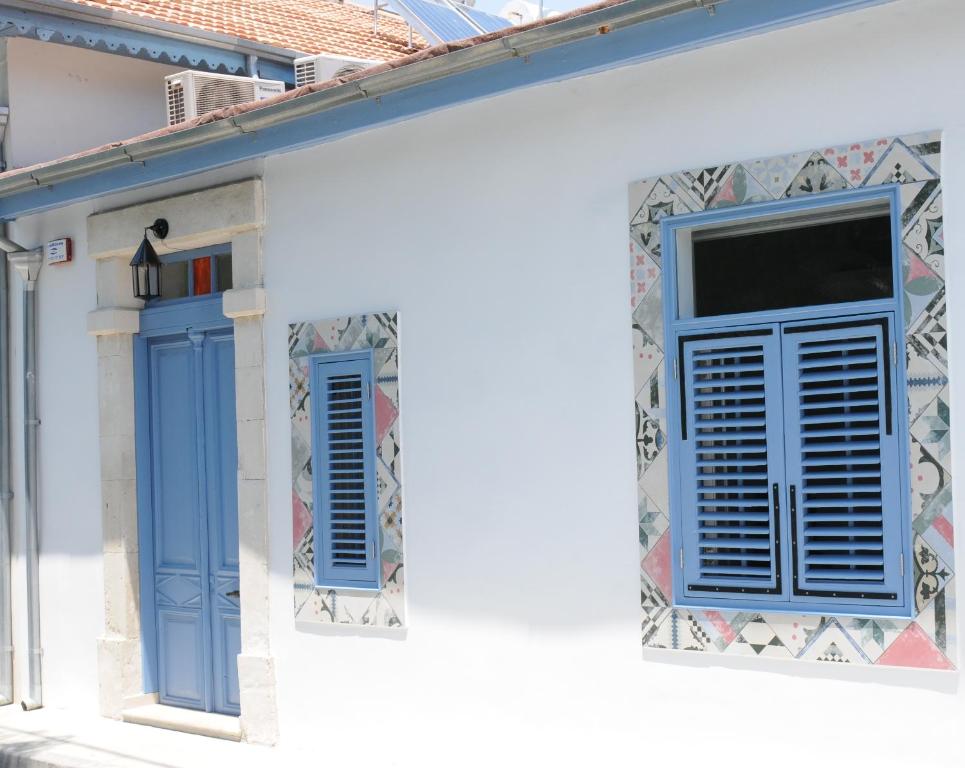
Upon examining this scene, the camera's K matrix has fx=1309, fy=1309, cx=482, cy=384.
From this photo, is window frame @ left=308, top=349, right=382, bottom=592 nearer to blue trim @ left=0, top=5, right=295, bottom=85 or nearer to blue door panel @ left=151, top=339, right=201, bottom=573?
blue door panel @ left=151, top=339, right=201, bottom=573

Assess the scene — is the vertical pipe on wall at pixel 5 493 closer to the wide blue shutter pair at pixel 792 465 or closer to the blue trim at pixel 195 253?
the blue trim at pixel 195 253

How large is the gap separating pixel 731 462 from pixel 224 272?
3.88m

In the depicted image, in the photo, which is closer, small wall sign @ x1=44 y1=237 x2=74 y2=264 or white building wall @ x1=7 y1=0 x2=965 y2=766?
white building wall @ x1=7 y1=0 x2=965 y2=766

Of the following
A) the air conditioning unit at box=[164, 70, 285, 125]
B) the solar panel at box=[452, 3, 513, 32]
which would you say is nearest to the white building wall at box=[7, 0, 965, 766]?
the air conditioning unit at box=[164, 70, 285, 125]

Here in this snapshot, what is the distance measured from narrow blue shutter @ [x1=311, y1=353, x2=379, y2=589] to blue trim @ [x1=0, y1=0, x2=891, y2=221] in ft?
4.07

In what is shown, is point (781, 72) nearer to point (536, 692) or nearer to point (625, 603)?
point (625, 603)

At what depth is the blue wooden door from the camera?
803cm

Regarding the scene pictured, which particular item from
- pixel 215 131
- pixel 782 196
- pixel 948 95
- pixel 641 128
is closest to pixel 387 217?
pixel 215 131

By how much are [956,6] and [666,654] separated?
2839mm

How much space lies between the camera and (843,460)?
5.16 meters

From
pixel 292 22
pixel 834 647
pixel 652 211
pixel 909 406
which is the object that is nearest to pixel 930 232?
pixel 909 406

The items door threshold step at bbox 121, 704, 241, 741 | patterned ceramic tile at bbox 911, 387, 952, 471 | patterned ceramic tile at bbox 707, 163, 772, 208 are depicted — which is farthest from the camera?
door threshold step at bbox 121, 704, 241, 741

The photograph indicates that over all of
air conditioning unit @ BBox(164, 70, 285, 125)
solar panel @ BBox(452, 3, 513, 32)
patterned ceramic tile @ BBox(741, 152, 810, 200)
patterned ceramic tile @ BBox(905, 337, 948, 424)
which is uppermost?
solar panel @ BBox(452, 3, 513, 32)

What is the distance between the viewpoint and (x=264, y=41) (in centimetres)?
1071
